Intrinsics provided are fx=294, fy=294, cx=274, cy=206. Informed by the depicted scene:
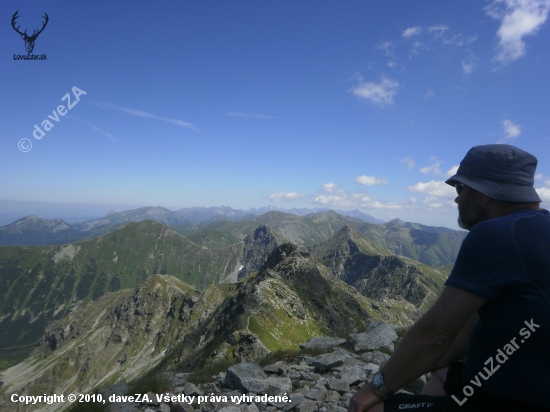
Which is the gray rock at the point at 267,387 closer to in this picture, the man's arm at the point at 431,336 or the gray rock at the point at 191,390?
the gray rock at the point at 191,390

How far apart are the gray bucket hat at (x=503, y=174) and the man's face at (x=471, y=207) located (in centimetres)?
16

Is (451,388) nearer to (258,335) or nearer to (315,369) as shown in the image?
(315,369)

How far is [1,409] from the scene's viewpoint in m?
118

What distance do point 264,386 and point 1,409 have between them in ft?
564

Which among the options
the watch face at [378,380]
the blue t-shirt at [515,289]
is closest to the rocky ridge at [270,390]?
the watch face at [378,380]

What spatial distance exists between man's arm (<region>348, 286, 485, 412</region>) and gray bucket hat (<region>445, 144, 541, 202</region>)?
1.46 metres

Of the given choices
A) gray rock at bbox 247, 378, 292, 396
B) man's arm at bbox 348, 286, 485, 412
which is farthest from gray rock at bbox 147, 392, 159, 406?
man's arm at bbox 348, 286, 485, 412

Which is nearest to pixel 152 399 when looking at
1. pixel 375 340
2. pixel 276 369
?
pixel 276 369

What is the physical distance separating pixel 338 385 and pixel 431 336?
7993 millimetres

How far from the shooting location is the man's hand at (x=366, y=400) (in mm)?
3814

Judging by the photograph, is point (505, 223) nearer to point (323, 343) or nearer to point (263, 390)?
point (263, 390)

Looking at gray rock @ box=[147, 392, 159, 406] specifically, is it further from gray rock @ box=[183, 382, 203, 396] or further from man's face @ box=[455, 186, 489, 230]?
man's face @ box=[455, 186, 489, 230]

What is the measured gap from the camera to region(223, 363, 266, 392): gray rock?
10202 mm

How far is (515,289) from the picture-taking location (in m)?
3.06
